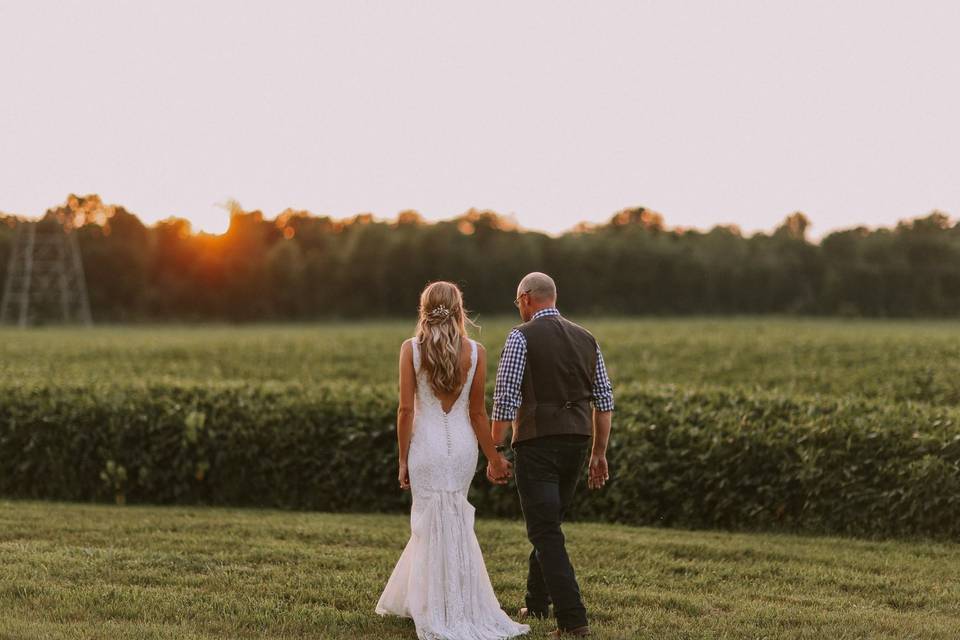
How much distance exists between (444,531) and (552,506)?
692 mm

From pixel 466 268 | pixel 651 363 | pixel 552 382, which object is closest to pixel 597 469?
pixel 552 382

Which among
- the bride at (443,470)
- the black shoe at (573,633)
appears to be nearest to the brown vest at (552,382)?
the bride at (443,470)

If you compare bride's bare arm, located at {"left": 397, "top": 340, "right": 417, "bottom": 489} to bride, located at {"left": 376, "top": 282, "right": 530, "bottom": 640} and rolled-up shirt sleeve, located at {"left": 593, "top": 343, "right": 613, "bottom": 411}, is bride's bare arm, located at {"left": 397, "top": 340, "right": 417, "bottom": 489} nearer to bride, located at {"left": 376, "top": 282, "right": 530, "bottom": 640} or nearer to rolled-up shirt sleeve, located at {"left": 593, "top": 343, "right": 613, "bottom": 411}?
bride, located at {"left": 376, "top": 282, "right": 530, "bottom": 640}

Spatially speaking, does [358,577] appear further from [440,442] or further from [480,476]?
[480,476]

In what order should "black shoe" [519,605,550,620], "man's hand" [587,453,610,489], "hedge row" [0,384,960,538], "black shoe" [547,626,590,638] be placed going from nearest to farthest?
"black shoe" [547,626,590,638] < "man's hand" [587,453,610,489] < "black shoe" [519,605,550,620] < "hedge row" [0,384,960,538]

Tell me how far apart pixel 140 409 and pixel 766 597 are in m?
8.09

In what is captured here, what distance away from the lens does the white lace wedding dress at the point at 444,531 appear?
19.5 ft

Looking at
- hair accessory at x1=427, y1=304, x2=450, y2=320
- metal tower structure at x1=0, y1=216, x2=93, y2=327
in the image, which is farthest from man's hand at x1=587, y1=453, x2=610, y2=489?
metal tower structure at x1=0, y1=216, x2=93, y2=327

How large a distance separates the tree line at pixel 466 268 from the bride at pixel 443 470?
65.6 m

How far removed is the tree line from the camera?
7144cm

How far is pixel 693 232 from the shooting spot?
8212 cm

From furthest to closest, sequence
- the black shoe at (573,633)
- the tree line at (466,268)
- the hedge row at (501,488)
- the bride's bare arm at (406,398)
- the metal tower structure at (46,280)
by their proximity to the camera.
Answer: the tree line at (466,268) → the metal tower structure at (46,280) → the hedge row at (501,488) → the bride's bare arm at (406,398) → the black shoe at (573,633)

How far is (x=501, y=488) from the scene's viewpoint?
10.8 metres

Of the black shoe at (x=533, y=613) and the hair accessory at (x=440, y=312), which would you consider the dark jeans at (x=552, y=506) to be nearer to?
the black shoe at (x=533, y=613)
